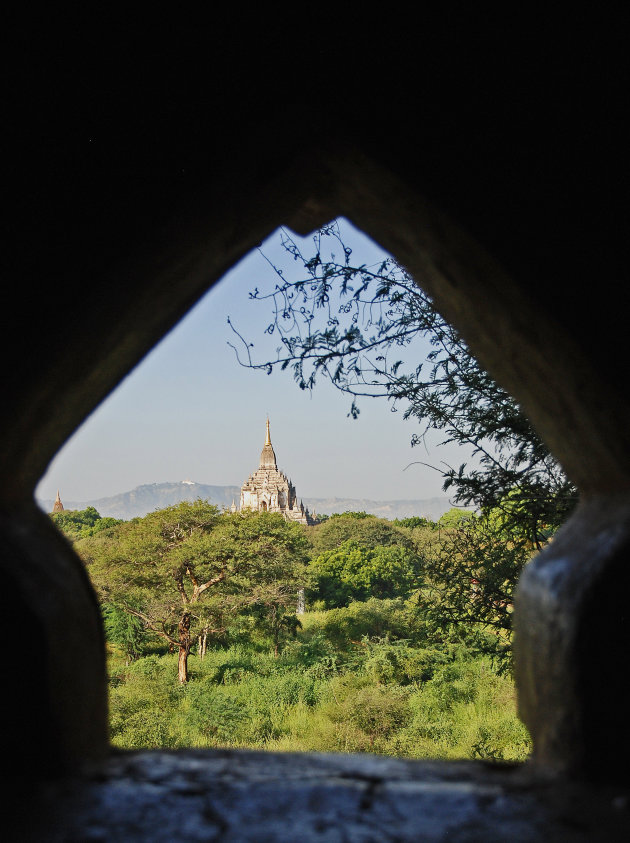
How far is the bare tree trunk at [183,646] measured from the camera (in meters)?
14.9

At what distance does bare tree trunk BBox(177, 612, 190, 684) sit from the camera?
14.9 meters

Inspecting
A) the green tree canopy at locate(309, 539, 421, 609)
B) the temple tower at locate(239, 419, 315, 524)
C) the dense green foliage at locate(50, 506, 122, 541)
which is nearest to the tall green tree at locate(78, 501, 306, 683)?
the dense green foliage at locate(50, 506, 122, 541)

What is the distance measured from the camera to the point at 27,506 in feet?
3.02

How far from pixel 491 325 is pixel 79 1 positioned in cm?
78

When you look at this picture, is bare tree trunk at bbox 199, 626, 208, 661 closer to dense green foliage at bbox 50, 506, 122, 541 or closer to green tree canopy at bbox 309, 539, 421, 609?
dense green foliage at bbox 50, 506, 122, 541

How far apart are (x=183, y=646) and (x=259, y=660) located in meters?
2.24

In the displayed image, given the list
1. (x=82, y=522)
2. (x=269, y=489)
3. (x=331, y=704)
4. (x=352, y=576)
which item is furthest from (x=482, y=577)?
(x=269, y=489)

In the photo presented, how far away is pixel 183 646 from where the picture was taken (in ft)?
49.8

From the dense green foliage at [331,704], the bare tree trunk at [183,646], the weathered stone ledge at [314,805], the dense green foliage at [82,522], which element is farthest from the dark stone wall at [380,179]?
the dense green foliage at [82,522]

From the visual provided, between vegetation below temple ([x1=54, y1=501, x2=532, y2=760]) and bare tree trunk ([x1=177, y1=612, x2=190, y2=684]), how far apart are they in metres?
0.04

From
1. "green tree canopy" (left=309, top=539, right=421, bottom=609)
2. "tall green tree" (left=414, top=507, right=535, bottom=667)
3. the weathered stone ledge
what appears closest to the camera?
the weathered stone ledge

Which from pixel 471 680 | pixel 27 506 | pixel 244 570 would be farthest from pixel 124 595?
pixel 27 506

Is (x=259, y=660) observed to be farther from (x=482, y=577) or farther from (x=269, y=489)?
(x=269, y=489)

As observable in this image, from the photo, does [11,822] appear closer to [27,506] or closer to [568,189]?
[27,506]
